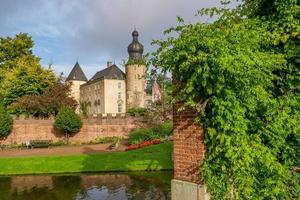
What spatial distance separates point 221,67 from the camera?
5.48 meters

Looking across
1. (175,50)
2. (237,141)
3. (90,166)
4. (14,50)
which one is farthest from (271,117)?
(14,50)

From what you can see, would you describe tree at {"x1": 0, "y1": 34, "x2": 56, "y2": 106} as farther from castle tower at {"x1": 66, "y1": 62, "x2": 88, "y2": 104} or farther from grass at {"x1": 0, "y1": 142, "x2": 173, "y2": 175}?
castle tower at {"x1": 66, "y1": 62, "x2": 88, "y2": 104}

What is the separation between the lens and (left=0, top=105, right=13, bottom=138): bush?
36.1 metres

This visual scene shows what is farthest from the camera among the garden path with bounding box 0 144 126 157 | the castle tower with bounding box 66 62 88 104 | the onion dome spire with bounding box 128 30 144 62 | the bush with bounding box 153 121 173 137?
the castle tower with bounding box 66 62 88 104

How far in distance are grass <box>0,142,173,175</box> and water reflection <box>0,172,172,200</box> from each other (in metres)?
1.50

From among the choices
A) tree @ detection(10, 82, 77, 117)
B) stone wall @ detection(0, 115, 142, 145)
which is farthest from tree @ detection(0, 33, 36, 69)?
stone wall @ detection(0, 115, 142, 145)

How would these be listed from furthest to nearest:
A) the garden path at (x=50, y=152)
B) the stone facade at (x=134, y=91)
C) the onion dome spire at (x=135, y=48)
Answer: the stone facade at (x=134, y=91), the onion dome spire at (x=135, y=48), the garden path at (x=50, y=152)

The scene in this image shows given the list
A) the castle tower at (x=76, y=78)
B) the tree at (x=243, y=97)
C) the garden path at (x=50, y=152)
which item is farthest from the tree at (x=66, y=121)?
the castle tower at (x=76, y=78)

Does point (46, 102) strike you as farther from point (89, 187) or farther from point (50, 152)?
point (89, 187)

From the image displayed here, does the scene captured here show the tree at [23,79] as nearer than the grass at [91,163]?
No

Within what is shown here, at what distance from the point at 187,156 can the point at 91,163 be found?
1767 centimetres

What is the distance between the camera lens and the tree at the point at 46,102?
1585 inches

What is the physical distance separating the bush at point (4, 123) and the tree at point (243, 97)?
33.2 meters

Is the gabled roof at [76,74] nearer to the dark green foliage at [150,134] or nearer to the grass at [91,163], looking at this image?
the dark green foliage at [150,134]
